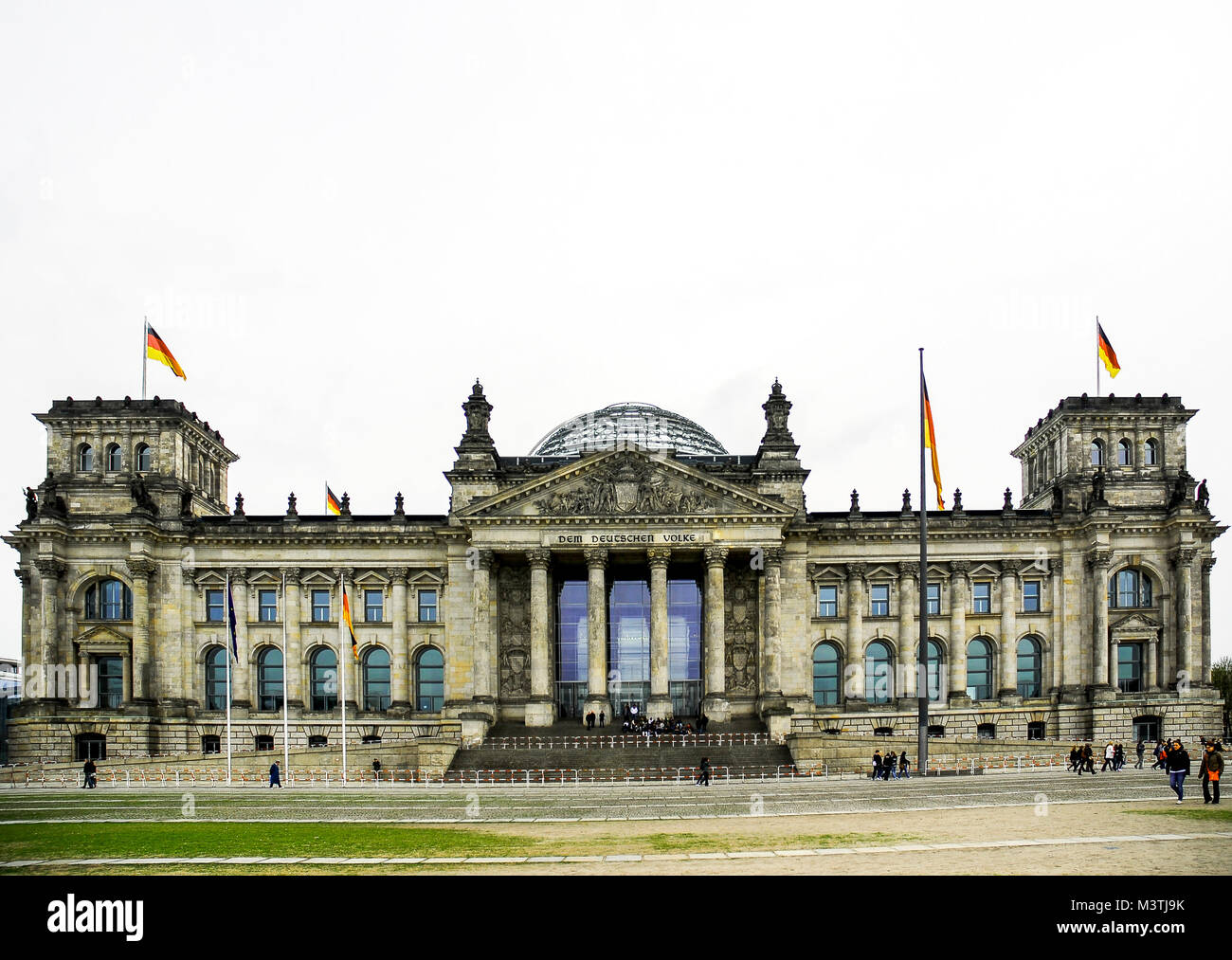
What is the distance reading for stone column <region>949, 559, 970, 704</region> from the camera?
76.3m

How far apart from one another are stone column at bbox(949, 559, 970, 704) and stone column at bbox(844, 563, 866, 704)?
5794 millimetres

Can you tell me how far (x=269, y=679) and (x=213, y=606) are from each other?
6001 mm

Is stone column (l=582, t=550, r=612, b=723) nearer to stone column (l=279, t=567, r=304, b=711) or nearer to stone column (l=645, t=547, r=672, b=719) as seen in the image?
stone column (l=645, t=547, r=672, b=719)

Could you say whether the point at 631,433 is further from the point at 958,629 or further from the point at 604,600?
the point at 958,629

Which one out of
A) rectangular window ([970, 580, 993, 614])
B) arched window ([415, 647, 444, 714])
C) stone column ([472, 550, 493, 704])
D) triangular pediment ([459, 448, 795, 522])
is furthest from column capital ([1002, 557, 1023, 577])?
arched window ([415, 647, 444, 714])

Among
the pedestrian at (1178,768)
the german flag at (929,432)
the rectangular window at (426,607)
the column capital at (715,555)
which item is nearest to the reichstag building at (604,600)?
the rectangular window at (426,607)

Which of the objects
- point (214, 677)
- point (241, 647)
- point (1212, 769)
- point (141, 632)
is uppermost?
point (141, 632)

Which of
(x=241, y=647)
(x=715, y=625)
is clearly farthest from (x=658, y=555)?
(x=241, y=647)

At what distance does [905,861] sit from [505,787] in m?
32.9

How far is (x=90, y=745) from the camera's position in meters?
73.0

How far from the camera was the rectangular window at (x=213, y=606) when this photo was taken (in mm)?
77312

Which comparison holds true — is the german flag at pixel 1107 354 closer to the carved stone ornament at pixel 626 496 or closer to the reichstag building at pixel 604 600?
the reichstag building at pixel 604 600
